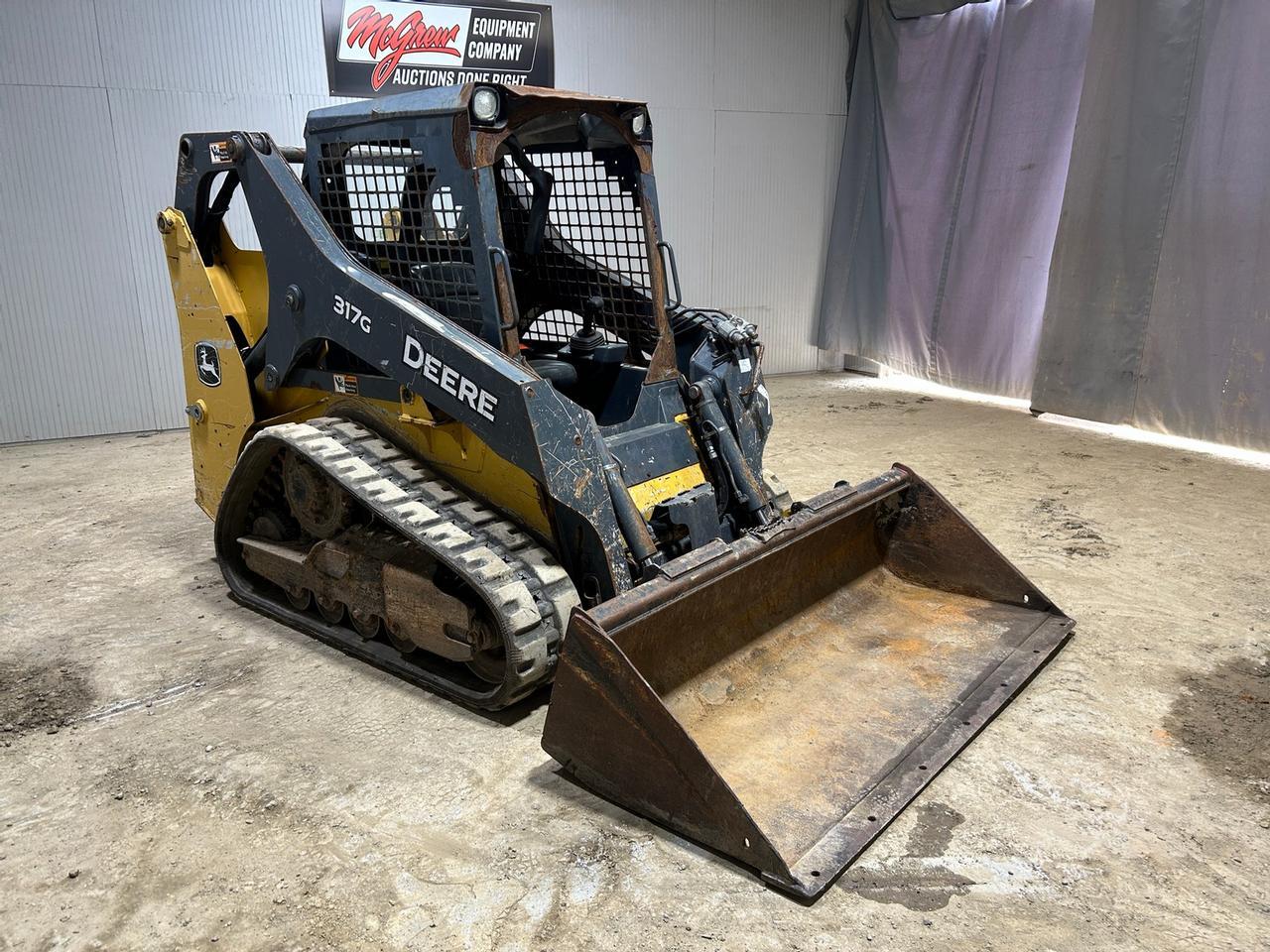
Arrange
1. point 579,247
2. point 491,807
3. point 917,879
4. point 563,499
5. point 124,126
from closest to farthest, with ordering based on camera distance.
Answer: point 917,879 < point 491,807 < point 563,499 < point 579,247 < point 124,126

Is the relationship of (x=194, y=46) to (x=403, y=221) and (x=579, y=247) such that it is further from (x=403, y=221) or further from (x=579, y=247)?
(x=403, y=221)

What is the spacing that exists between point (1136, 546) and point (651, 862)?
3456 mm

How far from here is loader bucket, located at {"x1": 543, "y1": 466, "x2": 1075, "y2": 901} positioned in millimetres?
2494

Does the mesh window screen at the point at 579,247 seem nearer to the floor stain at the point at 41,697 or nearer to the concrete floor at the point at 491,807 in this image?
the concrete floor at the point at 491,807

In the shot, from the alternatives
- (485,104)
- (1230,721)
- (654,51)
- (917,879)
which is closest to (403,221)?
(485,104)

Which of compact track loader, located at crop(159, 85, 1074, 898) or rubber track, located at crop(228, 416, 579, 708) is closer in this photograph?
compact track loader, located at crop(159, 85, 1074, 898)

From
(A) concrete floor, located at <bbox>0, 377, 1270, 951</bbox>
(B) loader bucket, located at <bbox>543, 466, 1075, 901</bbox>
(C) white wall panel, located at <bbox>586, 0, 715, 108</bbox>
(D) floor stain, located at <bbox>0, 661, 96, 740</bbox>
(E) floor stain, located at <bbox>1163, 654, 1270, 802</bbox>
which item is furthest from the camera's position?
(C) white wall panel, located at <bbox>586, 0, 715, 108</bbox>

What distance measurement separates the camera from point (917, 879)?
2.41 metres

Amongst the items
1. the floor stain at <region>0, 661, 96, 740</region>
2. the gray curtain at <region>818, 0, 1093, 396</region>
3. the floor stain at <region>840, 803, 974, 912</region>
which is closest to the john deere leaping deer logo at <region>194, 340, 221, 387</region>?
the floor stain at <region>0, 661, 96, 740</region>

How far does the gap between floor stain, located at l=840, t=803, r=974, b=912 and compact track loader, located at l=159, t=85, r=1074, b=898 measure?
0.25 ft

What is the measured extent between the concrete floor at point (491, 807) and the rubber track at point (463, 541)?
0.23 metres

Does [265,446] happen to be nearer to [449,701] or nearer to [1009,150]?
[449,701]

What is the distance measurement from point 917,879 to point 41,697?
9.48ft

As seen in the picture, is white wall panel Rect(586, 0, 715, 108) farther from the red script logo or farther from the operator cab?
the operator cab
